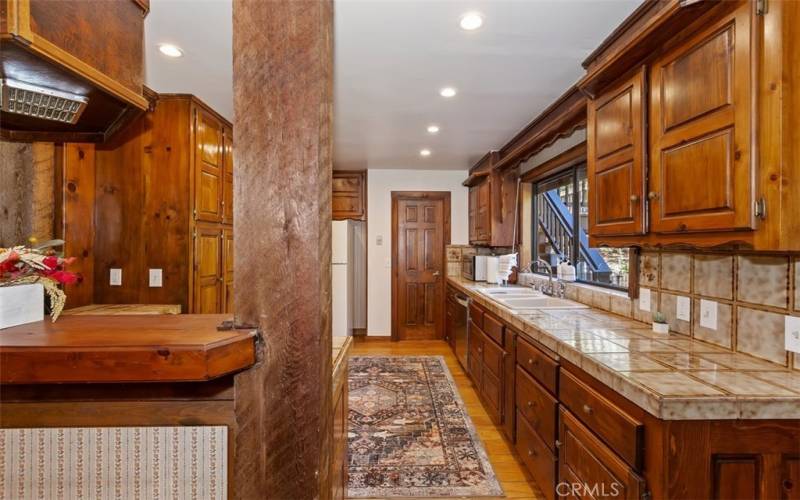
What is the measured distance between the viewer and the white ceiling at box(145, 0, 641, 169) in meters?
1.67

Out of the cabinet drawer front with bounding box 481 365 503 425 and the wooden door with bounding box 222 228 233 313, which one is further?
the wooden door with bounding box 222 228 233 313

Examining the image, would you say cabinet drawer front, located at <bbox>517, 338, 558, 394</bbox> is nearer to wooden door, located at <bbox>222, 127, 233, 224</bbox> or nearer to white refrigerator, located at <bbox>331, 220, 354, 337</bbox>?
wooden door, located at <bbox>222, 127, 233, 224</bbox>

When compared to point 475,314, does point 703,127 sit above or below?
above

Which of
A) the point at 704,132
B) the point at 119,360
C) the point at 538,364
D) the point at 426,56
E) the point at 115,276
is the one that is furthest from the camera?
the point at 115,276

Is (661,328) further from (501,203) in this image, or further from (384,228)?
(384,228)

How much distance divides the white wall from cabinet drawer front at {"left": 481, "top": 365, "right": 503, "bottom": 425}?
248 cm

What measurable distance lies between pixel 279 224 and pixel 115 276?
2682mm

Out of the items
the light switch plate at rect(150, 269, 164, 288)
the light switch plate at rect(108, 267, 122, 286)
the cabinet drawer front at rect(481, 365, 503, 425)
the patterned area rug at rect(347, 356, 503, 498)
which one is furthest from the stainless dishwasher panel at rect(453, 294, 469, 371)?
the light switch plate at rect(108, 267, 122, 286)

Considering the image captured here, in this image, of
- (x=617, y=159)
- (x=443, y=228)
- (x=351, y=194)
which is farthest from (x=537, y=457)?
(x=351, y=194)

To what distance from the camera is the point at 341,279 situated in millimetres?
4645

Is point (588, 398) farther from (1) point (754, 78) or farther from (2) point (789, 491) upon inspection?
(1) point (754, 78)

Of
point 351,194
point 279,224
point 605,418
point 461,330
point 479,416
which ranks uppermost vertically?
point 351,194

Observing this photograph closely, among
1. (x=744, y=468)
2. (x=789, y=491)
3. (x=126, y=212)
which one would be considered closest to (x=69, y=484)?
(x=744, y=468)

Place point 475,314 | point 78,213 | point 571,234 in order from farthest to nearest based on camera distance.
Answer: point 571,234 < point 475,314 < point 78,213
